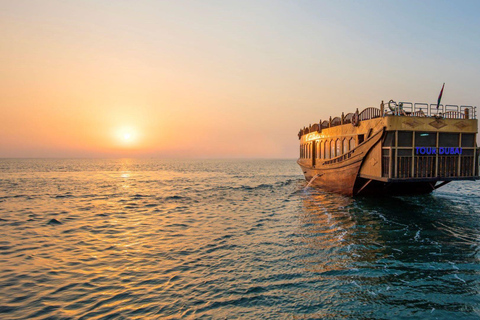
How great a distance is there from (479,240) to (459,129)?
938cm

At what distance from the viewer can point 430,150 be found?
18.2 m

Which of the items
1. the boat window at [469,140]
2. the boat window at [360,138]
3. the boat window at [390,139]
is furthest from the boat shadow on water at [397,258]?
the boat window at [360,138]

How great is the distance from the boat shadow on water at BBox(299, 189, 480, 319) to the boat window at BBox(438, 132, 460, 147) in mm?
4186

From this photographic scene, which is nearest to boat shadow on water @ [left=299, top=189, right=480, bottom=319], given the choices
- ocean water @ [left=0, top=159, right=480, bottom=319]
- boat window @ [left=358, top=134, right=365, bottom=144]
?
ocean water @ [left=0, top=159, right=480, bottom=319]

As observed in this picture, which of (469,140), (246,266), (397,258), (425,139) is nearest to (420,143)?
(425,139)

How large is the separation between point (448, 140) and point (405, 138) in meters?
3.10

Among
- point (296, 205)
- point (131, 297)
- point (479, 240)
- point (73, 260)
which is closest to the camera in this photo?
point (131, 297)

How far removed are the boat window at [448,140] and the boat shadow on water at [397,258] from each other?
4.19 meters

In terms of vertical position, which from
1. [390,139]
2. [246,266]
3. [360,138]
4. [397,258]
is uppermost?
[360,138]

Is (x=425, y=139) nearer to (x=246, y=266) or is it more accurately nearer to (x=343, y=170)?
(x=343, y=170)

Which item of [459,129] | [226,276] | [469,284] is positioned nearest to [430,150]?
[459,129]

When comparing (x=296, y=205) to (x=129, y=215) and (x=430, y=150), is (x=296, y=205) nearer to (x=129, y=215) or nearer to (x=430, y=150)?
(x=430, y=150)

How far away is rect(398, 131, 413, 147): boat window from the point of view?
18016 millimetres

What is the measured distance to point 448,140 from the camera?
18703 millimetres
